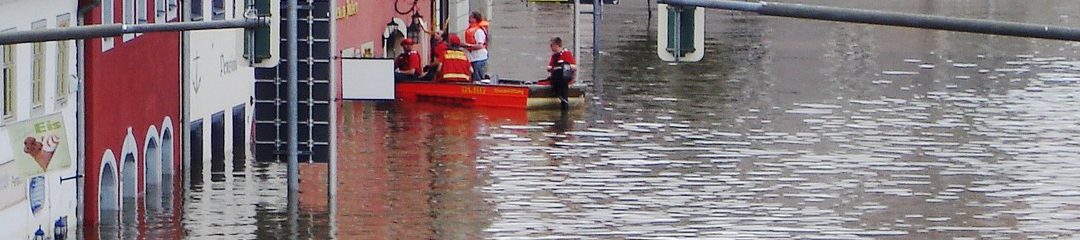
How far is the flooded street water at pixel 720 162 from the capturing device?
86.2 ft

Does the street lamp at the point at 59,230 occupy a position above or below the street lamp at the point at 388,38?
below

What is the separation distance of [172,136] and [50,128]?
877 centimetres

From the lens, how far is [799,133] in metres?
37.0

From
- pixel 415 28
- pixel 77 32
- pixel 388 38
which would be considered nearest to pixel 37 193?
pixel 77 32

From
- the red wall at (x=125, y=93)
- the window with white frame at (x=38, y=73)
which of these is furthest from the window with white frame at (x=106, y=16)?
the window with white frame at (x=38, y=73)

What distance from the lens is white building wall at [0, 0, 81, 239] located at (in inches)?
874

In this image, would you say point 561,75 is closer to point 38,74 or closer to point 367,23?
point 367,23

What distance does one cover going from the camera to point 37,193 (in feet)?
76.4

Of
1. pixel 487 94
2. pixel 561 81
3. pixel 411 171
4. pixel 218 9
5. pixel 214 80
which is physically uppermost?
pixel 218 9

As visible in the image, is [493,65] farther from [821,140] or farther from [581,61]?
[821,140]

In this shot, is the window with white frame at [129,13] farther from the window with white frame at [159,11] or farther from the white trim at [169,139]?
the white trim at [169,139]

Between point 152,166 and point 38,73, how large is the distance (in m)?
5.27

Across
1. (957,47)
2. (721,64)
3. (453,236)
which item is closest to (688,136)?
(453,236)

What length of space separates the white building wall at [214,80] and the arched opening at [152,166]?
1.51 meters
